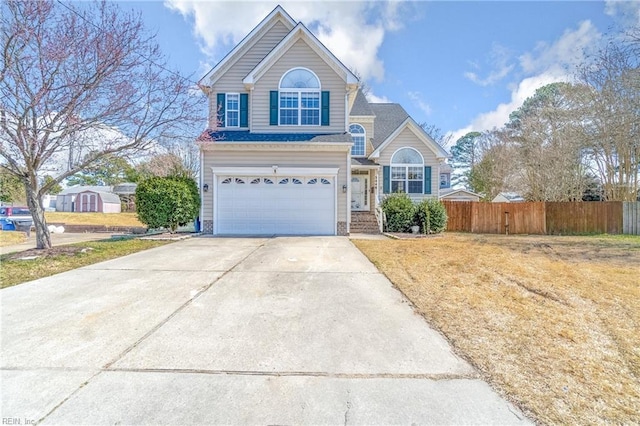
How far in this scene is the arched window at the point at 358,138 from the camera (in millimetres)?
18438

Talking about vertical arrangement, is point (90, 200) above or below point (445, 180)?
below

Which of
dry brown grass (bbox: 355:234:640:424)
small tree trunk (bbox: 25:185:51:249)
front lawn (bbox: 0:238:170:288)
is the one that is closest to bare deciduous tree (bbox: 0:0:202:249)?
small tree trunk (bbox: 25:185:51:249)

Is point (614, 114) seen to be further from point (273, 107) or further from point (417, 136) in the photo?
point (273, 107)

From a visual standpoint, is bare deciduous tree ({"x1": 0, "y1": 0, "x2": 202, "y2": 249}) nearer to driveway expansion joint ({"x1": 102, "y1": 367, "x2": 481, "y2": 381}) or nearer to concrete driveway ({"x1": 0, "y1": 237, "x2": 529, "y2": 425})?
concrete driveway ({"x1": 0, "y1": 237, "x2": 529, "y2": 425})

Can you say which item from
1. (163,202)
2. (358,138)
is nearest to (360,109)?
(358,138)

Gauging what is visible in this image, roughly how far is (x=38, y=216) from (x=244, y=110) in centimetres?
824

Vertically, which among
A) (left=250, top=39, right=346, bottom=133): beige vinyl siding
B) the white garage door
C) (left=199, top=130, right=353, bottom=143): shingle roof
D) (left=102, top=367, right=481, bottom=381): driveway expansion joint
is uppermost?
(left=250, top=39, right=346, bottom=133): beige vinyl siding

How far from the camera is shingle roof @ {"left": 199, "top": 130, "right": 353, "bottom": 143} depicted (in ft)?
41.7

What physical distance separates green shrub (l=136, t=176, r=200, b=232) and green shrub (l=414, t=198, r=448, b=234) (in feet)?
32.9

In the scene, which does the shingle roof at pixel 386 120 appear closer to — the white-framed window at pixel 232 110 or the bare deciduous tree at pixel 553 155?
the white-framed window at pixel 232 110

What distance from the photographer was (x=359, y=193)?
59.1 feet

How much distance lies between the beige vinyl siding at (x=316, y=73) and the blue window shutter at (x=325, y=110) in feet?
0.46

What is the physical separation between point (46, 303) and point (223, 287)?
249 centimetres

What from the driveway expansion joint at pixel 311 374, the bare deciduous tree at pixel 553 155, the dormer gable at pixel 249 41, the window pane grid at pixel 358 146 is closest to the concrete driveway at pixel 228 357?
the driveway expansion joint at pixel 311 374
